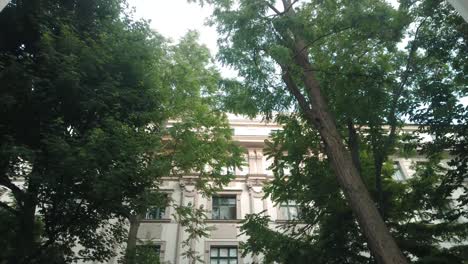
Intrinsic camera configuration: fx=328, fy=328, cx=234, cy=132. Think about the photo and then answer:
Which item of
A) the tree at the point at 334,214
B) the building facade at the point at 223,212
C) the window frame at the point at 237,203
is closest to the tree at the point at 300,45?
the tree at the point at 334,214

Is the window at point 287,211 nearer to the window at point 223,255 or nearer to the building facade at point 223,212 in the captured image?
the building facade at point 223,212

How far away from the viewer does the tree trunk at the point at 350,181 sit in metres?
5.19

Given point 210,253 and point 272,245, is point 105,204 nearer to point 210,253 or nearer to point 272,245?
point 272,245

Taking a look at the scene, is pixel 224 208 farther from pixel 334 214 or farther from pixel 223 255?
pixel 334 214

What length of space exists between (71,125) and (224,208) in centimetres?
1012

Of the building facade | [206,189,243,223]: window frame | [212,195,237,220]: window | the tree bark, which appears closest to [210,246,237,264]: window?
the building facade

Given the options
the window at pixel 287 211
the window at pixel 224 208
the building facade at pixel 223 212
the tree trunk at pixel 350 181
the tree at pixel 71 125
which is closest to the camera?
the tree trunk at pixel 350 181

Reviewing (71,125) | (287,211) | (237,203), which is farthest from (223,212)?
(71,125)

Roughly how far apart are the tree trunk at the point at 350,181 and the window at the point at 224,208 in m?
10.5

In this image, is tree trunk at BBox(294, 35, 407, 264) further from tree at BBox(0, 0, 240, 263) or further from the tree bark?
tree at BBox(0, 0, 240, 263)

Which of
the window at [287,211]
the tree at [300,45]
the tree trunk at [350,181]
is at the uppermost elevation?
the tree at [300,45]

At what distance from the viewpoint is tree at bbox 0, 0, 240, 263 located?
7309 mm

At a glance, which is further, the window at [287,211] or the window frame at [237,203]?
the window at [287,211]

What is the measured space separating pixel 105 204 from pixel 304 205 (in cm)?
537
